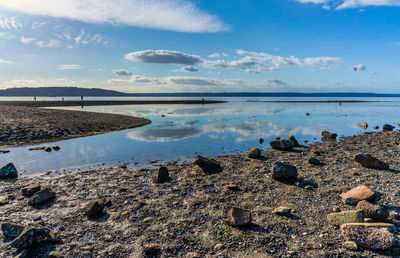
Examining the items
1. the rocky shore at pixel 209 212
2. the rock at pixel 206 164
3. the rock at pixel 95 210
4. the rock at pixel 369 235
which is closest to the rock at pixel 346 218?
the rocky shore at pixel 209 212

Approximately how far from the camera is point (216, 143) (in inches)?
925

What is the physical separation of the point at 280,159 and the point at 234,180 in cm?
622

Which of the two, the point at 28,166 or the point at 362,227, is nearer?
the point at 362,227

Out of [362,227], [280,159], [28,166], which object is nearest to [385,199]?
[362,227]

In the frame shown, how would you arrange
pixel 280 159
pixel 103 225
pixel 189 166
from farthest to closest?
pixel 280 159 < pixel 189 166 < pixel 103 225

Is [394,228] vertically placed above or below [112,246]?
above

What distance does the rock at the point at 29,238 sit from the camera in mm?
6328

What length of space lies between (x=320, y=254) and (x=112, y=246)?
6.28 meters

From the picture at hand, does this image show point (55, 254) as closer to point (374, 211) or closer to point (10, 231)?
point (10, 231)

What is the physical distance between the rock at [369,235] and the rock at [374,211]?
0.94 m

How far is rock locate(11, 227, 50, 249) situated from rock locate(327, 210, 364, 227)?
31.4 ft

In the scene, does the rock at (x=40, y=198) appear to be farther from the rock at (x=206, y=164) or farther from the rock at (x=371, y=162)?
the rock at (x=371, y=162)

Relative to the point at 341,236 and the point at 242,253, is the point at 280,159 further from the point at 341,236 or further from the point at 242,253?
the point at 242,253

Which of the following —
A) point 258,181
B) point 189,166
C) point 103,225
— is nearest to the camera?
point 103,225
